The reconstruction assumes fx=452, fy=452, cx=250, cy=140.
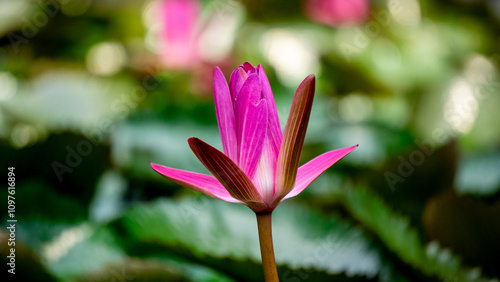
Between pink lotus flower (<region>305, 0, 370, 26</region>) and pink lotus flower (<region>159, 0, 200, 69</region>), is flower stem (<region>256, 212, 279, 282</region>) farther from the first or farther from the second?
pink lotus flower (<region>305, 0, 370, 26</region>)

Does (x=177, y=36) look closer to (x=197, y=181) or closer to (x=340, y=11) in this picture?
(x=340, y=11)

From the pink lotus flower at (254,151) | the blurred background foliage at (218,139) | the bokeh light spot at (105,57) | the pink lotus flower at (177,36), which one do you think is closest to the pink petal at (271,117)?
the pink lotus flower at (254,151)

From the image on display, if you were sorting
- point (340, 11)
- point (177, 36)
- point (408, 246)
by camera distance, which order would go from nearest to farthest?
point (408, 246) → point (177, 36) → point (340, 11)

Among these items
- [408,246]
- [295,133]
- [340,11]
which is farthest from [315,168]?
[340,11]

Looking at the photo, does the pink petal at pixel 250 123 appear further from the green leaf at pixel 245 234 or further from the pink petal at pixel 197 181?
the green leaf at pixel 245 234

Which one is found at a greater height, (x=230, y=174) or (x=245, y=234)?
(x=230, y=174)

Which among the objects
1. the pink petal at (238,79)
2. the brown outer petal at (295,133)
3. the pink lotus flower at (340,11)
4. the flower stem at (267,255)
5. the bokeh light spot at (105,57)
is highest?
the pink lotus flower at (340,11)
